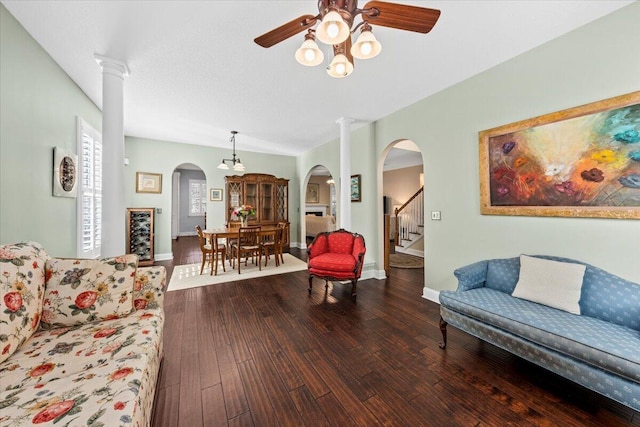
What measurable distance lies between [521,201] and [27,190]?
4557mm

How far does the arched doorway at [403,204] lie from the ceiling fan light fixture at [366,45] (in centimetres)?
267

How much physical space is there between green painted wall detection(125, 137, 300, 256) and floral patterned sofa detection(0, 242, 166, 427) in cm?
409

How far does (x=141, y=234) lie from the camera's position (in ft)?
16.0

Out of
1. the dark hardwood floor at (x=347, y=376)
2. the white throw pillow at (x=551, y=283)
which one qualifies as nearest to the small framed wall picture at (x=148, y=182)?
the dark hardwood floor at (x=347, y=376)

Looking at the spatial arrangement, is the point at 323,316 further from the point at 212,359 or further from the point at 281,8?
the point at 281,8

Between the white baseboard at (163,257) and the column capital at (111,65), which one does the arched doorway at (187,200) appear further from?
the column capital at (111,65)

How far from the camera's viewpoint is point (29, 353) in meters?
1.26

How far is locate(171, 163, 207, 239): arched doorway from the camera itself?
923 centimetres

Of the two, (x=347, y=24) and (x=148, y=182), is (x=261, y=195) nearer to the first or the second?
(x=148, y=182)

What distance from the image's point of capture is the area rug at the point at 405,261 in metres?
4.86

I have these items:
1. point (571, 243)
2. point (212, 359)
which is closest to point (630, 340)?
point (571, 243)

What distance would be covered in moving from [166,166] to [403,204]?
6.28m

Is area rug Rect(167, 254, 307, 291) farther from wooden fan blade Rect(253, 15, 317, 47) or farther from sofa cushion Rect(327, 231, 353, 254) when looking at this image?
wooden fan blade Rect(253, 15, 317, 47)

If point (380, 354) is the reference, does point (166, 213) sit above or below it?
above
